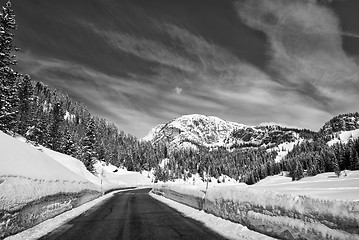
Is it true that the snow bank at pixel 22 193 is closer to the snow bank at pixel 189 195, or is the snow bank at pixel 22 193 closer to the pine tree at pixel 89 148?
the snow bank at pixel 189 195

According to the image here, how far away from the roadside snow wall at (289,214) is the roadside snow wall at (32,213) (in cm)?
788

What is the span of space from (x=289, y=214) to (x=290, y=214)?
1.6 inches

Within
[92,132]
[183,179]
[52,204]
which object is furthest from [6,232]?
[183,179]

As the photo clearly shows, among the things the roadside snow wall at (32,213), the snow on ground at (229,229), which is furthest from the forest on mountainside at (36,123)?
the snow on ground at (229,229)

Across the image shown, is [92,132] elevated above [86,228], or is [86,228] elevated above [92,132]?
[92,132]

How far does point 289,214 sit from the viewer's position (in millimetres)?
7199

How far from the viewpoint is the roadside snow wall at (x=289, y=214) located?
219 inches

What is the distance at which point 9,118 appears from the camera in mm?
27281

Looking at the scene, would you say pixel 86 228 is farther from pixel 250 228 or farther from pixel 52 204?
pixel 250 228

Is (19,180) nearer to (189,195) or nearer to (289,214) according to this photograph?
(289,214)

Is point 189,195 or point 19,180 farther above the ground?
point 19,180

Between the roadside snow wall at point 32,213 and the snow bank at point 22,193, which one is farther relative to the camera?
the snow bank at point 22,193

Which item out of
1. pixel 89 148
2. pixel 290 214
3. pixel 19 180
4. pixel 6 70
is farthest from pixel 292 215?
pixel 89 148

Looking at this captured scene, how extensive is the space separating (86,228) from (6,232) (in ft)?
9.03
